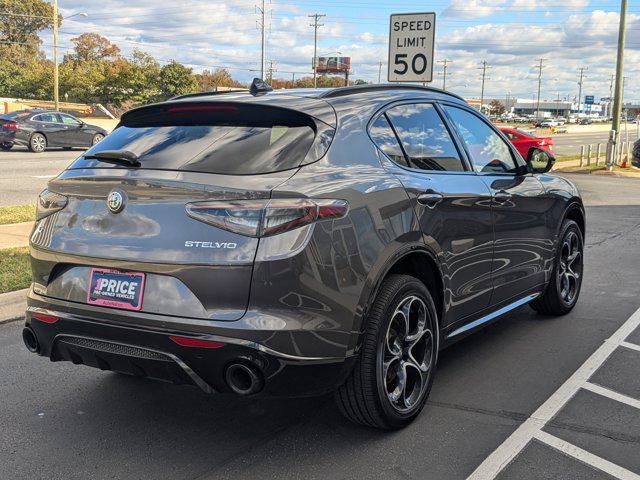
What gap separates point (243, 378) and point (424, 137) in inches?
76.0

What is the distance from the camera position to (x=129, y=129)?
154 inches

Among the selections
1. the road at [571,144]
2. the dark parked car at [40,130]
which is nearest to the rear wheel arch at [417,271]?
the dark parked car at [40,130]

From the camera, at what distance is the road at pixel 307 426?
334cm

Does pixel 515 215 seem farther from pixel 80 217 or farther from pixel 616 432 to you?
pixel 80 217

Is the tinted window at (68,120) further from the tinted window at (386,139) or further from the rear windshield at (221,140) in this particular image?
the tinted window at (386,139)

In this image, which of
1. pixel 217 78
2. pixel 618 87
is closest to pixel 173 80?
pixel 217 78

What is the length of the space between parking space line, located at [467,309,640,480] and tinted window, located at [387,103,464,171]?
1.53 m

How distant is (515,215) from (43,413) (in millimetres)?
3311

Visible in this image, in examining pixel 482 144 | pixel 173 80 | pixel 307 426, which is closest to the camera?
pixel 307 426

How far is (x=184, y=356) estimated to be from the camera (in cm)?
313

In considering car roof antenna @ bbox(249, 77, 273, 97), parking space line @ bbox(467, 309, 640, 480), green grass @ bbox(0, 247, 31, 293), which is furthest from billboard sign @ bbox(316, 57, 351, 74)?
car roof antenna @ bbox(249, 77, 273, 97)

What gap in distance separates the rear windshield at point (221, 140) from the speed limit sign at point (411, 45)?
717 cm

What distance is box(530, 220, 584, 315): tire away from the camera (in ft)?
A: 19.2

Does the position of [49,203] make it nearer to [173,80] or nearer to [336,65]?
[173,80]
